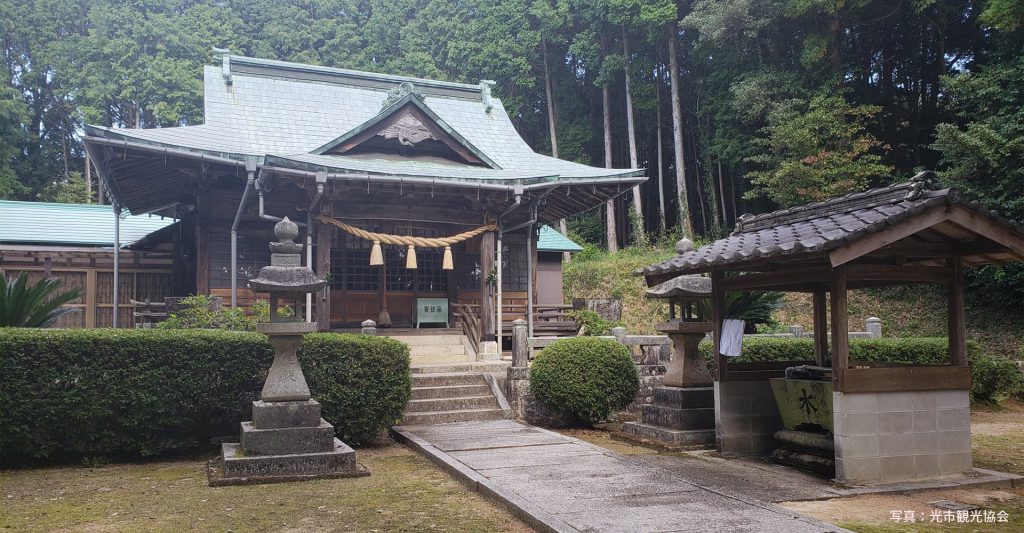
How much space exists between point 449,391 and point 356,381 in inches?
105

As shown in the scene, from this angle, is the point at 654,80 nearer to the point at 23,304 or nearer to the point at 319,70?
the point at 319,70

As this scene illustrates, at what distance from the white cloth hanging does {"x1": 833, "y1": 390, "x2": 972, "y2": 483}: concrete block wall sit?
69.0 inches

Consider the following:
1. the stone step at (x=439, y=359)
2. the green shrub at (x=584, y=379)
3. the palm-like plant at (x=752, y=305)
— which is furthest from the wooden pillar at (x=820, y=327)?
the stone step at (x=439, y=359)

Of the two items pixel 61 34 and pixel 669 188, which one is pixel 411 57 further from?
pixel 61 34

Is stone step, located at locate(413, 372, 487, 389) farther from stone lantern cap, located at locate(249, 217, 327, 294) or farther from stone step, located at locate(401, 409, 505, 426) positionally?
stone lantern cap, located at locate(249, 217, 327, 294)

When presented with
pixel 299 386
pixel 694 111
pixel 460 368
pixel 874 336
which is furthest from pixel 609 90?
pixel 299 386

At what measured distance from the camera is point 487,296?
1484cm

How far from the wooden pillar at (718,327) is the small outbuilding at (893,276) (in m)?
0.68

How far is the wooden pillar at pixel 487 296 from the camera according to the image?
14797 mm

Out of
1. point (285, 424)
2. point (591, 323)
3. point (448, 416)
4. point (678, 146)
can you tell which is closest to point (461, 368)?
point (448, 416)

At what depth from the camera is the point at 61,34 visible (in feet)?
121

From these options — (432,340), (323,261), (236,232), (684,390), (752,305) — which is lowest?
(684,390)

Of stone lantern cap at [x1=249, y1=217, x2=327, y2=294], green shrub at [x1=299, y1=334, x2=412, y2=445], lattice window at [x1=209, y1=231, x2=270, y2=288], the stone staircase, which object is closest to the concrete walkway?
green shrub at [x1=299, y1=334, x2=412, y2=445]

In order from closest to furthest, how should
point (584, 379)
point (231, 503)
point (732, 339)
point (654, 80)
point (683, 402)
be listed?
1. point (231, 503)
2. point (732, 339)
3. point (683, 402)
4. point (584, 379)
5. point (654, 80)
